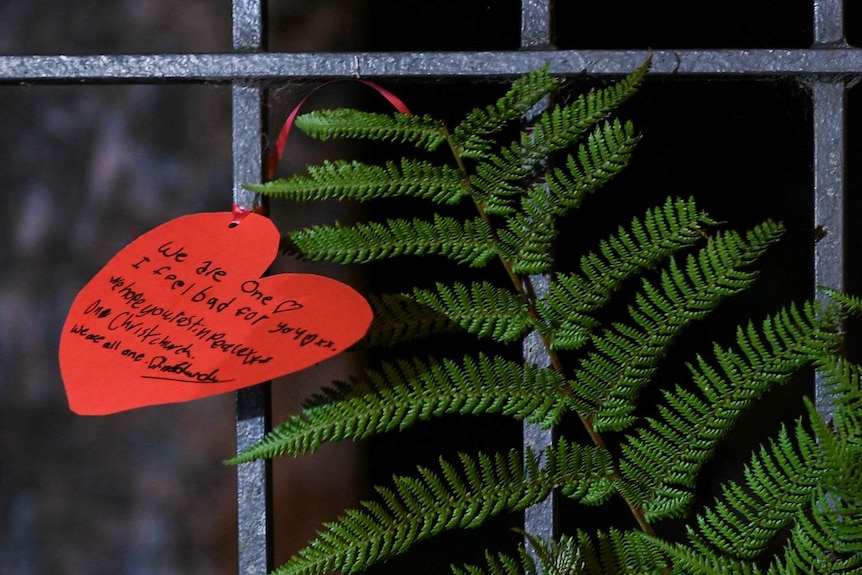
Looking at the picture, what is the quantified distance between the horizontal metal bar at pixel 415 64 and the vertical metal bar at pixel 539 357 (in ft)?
0.07

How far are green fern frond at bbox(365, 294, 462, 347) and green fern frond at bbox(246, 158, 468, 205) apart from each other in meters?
0.09

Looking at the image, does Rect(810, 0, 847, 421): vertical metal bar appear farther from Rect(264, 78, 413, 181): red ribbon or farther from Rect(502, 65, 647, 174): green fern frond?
Rect(264, 78, 413, 181): red ribbon

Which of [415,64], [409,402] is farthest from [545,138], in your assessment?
[409,402]

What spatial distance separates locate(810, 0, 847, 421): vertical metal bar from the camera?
0.68m

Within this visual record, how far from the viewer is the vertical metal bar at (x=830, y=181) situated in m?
0.68

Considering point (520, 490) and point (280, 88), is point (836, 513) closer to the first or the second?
point (520, 490)

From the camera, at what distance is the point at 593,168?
64 centimetres

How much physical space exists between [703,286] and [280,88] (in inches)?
16.4

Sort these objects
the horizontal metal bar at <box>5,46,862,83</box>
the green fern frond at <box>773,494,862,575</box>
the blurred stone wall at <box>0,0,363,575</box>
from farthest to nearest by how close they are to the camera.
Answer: the blurred stone wall at <box>0,0,363,575</box>
the horizontal metal bar at <box>5,46,862,83</box>
the green fern frond at <box>773,494,862,575</box>

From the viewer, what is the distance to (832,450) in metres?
0.54

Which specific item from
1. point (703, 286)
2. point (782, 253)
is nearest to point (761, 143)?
point (782, 253)

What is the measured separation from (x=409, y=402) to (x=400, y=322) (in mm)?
67

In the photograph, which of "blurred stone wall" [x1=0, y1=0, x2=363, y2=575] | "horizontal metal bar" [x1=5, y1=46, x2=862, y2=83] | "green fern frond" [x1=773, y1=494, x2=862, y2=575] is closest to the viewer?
"green fern frond" [x1=773, y1=494, x2=862, y2=575]

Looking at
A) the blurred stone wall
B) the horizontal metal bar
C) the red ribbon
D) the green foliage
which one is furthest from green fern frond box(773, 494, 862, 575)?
the blurred stone wall
